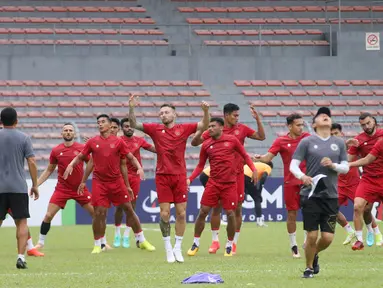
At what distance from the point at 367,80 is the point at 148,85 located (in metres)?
8.47

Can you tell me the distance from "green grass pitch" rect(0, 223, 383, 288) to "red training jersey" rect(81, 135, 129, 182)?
1.36 meters

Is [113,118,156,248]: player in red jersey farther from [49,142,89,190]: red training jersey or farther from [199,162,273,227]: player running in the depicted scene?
[199,162,273,227]: player running

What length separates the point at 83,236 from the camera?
23.4m

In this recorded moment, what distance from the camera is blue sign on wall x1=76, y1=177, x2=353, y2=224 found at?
2829cm

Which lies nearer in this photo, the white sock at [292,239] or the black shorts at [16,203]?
the black shorts at [16,203]

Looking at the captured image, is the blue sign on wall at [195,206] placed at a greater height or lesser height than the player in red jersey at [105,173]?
lesser

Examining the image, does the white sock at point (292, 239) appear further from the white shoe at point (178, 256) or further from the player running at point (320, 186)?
the player running at point (320, 186)

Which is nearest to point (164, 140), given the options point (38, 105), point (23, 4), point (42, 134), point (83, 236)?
point (83, 236)

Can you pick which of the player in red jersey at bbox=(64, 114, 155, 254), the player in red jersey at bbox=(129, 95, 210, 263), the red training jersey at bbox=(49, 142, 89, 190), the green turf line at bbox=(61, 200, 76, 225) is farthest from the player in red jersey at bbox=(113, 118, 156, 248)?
the green turf line at bbox=(61, 200, 76, 225)

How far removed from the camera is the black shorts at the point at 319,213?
41.9 feet

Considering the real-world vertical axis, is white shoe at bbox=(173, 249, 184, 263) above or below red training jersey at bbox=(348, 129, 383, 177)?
below

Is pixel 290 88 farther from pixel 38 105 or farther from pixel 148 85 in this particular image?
pixel 38 105

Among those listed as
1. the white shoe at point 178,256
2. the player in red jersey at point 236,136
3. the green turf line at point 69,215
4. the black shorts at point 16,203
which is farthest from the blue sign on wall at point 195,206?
the black shorts at point 16,203

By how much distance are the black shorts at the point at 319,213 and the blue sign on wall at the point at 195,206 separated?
14887 millimetres
